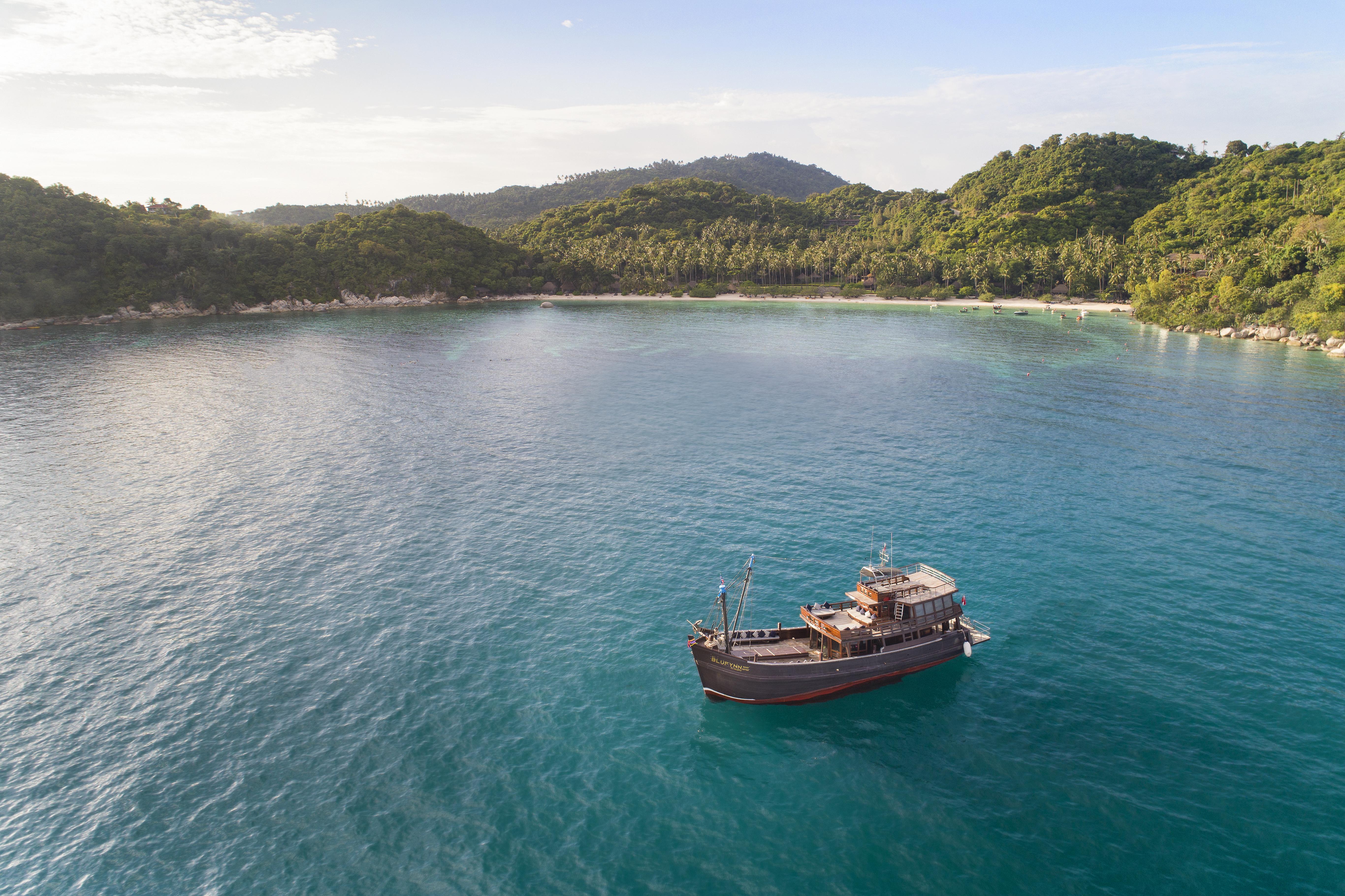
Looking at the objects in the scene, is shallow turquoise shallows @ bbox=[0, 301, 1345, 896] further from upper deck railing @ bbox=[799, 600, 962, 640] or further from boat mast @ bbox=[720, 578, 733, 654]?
boat mast @ bbox=[720, 578, 733, 654]

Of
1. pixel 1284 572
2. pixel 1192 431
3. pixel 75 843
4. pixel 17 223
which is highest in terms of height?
pixel 17 223

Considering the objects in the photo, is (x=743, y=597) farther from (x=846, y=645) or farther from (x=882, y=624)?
(x=882, y=624)

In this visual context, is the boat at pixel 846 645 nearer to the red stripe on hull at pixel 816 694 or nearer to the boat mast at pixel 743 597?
the red stripe on hull at pixel 816 694

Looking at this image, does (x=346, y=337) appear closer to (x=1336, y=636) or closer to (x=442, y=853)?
(x=442, y=853)

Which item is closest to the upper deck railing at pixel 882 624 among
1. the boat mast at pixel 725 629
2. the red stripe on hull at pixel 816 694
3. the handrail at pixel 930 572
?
the handrail at pixel 930 572

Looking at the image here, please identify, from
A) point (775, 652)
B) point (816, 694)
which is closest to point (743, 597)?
point (775, 652)

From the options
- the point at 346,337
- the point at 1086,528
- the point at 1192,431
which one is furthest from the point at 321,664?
the point at 346,337
